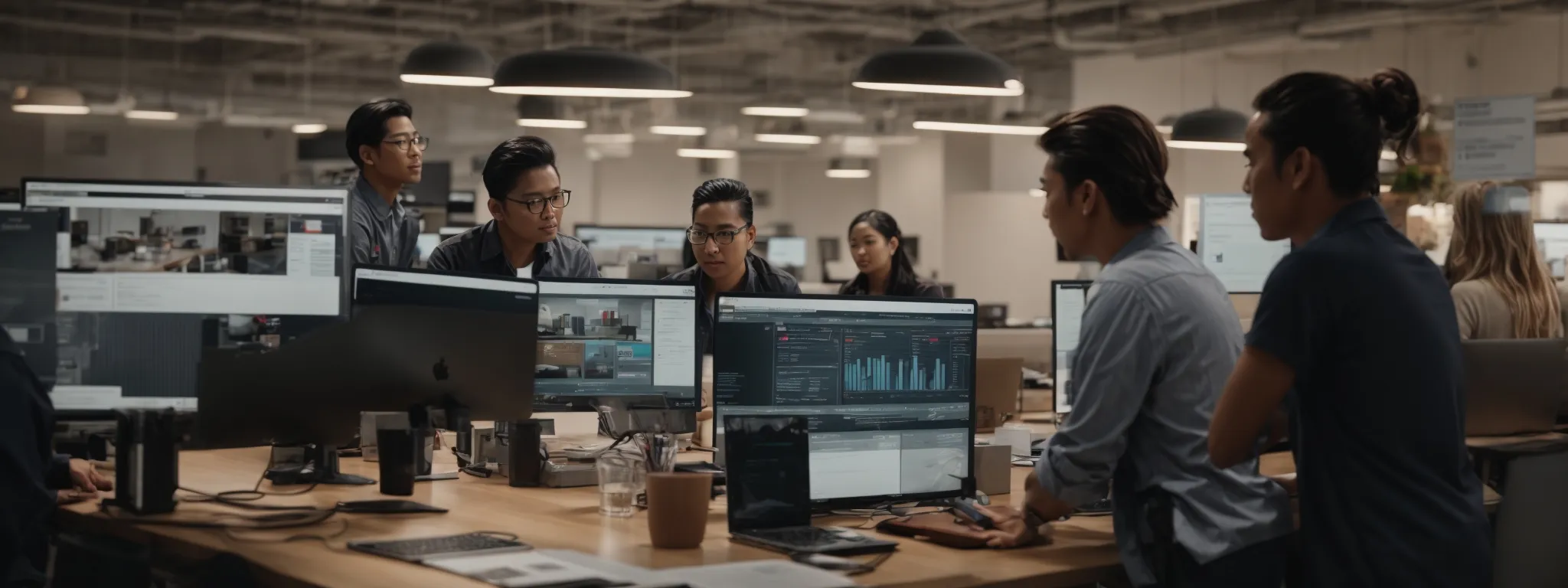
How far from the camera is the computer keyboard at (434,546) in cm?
238

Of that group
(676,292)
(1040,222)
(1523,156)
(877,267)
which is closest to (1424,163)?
(1523,156)

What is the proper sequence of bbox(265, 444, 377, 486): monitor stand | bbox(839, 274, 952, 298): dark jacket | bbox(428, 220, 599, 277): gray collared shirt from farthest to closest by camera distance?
1. bbox(839, 274, 952, 298): dark jacket
2. bbox(428, 220, 599, 277): gray collared shirt
3. bbox(265, 444, 377, 486): monitor stand

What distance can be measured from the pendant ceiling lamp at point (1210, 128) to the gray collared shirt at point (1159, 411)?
538 centimetres

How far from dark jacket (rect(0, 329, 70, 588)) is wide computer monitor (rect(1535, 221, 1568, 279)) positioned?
7.76m

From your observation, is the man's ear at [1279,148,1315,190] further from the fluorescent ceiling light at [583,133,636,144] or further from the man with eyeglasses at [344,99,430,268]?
the fluorescent ceiling light at [583,133,636,144]

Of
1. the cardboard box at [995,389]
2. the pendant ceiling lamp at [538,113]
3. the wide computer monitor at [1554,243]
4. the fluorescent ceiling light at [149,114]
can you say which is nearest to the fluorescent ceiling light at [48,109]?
the fluorescent ceiling light at [149,114]

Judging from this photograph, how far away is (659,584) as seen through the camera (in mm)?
2168

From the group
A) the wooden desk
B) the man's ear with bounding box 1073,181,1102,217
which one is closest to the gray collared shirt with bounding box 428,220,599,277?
the wooden desk

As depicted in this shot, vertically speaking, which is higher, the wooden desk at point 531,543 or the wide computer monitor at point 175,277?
the wide computer monitor at point 175,277

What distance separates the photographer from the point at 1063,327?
436 cm

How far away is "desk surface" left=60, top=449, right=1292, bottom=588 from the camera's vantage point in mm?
2299

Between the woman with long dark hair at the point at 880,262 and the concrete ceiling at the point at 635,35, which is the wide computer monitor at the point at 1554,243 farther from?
the woman with long dark hair at the point at 880,262

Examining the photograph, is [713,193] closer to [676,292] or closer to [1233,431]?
[676,292]

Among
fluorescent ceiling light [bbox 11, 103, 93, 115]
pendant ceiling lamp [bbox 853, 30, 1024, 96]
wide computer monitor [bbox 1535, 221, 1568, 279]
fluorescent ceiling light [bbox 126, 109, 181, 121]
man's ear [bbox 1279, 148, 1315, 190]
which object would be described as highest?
fluorescent ceiling light [bbox 126, 109, 181, 121]
